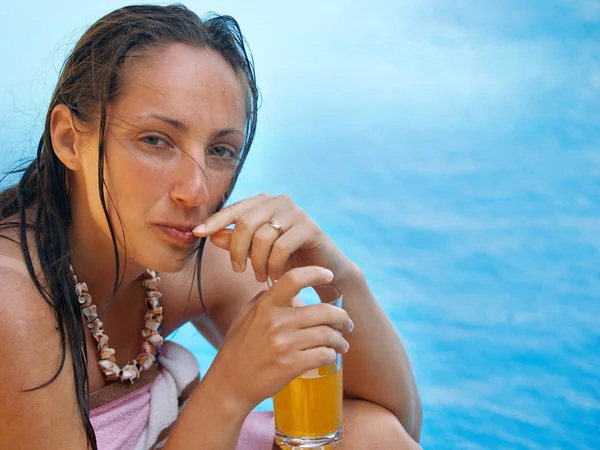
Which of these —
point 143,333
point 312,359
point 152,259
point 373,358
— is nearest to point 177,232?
point 152,259

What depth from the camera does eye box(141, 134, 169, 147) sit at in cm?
157

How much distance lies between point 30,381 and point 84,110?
594mm

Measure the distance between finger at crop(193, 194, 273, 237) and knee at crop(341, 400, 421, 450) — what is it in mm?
601

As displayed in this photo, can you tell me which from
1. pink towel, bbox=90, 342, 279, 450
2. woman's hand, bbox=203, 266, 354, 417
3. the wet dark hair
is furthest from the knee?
the wet dark hair

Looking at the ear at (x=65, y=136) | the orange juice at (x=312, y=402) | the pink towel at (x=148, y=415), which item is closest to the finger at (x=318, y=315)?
the orange juice at (x=312, y=402)

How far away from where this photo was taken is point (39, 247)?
1623 millimetres

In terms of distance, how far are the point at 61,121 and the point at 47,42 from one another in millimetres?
3710

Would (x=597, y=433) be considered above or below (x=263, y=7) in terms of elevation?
below

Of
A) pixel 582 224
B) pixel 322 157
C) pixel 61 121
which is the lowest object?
pixel 61 121

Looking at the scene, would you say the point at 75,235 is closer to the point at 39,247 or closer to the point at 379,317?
the point at 39,247

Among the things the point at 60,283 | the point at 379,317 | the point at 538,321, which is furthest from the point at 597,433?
the point at 60,283

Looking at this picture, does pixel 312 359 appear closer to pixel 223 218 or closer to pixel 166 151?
pixel 223 218

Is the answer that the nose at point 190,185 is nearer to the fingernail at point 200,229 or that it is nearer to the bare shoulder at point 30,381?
the fingernail at point 200,229

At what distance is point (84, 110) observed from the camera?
1.66m
